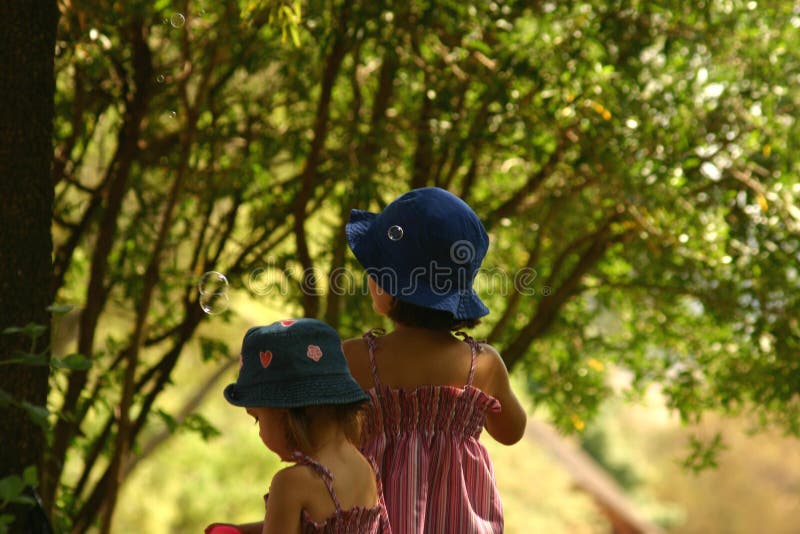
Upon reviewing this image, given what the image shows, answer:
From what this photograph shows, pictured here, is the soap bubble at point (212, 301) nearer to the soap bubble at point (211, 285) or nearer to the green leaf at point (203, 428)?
the soap bubble at point (211, 285)

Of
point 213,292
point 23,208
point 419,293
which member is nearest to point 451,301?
point 419,293

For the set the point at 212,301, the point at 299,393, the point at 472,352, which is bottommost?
the point at 299,393

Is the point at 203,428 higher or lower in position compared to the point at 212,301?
lower

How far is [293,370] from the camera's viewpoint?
1.77 meters

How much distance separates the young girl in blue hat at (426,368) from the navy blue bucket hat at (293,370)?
180 millimetres

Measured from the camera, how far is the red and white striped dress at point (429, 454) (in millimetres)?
1970

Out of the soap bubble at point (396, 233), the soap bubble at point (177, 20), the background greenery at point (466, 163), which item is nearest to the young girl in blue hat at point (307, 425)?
the soap bubble at point (396, 233)

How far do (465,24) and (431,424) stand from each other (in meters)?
1.83

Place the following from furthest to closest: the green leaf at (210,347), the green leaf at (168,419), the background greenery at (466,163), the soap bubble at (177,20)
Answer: the green leaf at (210,347)
the background greenery at (466,163)
the soap bubble at (177,20)
the green leaf at (168,419)

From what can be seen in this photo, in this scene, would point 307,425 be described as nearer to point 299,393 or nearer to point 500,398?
point 299,393

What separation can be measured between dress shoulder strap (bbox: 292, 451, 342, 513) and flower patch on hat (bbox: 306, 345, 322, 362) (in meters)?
0.16

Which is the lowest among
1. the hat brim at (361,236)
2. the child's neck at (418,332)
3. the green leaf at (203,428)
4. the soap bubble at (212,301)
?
the green leaf at (203,428)

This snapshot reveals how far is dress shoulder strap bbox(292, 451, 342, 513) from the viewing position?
1751 millimetres

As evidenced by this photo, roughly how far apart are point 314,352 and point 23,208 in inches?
25.1
